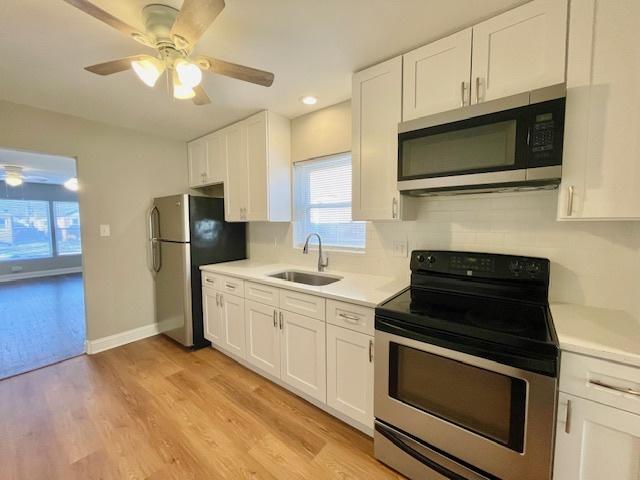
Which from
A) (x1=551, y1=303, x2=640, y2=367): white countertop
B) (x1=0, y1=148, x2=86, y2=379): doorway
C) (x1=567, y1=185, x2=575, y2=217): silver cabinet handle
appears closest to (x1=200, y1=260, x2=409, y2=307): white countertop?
(x1=551, y1=303, x2=640, y2=367): white countertop

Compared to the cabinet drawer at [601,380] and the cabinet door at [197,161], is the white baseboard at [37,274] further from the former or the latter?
the cabinet drawer at [601,380]

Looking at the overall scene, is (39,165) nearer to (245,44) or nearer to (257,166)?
(257,166)

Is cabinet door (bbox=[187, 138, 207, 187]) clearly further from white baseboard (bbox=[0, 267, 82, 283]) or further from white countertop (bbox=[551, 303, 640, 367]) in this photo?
white baseboard (bbox=[0, 267, 82, 283])

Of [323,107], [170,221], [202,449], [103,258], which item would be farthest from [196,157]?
[202,449]

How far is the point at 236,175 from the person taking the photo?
2.93 meters

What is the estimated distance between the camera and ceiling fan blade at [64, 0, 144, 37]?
3.36 feet

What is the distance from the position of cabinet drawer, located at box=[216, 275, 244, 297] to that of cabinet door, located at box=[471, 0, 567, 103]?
216cm

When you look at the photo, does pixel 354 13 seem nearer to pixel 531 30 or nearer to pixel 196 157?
pixel 531 30

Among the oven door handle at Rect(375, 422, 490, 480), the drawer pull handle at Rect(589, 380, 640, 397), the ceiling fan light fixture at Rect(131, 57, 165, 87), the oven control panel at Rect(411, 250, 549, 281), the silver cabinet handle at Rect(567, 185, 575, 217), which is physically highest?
the ceiling fan light fixture at Rect(131, 57, 165, 87)

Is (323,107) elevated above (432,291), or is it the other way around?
(323,107)

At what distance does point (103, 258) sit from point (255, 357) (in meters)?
2.02

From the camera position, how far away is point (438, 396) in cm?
134

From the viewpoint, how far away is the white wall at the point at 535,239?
4.58 ft

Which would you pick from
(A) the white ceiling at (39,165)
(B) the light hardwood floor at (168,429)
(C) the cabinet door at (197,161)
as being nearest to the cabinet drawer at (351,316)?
(B) the light hardwood floor at (168,429)
